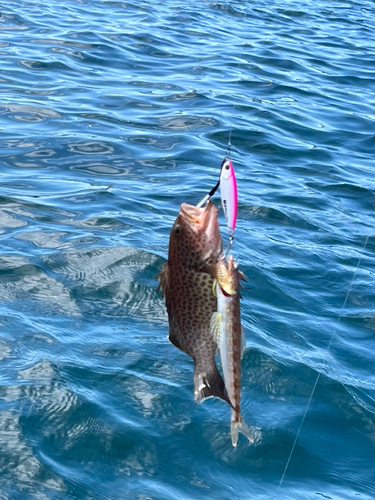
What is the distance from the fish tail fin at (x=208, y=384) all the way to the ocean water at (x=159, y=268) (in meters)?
1.42

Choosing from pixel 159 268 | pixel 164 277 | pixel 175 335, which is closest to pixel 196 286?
pixel 164 277

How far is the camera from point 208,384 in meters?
3.81

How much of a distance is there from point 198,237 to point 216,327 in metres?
0.40

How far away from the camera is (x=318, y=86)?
14656mm

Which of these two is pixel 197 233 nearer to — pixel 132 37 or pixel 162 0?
pixel 132 37

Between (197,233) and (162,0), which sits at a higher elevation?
(197,233)

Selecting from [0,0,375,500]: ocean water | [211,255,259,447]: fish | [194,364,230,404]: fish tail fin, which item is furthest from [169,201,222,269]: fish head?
[0,0,375,500]: ocean water

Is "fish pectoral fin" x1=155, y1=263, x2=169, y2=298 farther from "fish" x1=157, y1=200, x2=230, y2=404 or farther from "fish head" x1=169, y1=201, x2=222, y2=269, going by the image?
"fish head" x1=169, y1=201, x2=222, y2=269

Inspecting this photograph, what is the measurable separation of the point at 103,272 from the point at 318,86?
8584 millimetres

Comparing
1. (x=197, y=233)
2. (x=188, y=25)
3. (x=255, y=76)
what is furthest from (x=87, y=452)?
(x=188, y=25)

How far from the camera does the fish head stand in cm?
358

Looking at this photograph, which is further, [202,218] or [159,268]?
[159,268]

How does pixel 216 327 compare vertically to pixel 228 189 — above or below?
below

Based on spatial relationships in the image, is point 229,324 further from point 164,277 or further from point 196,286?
point 164,277
